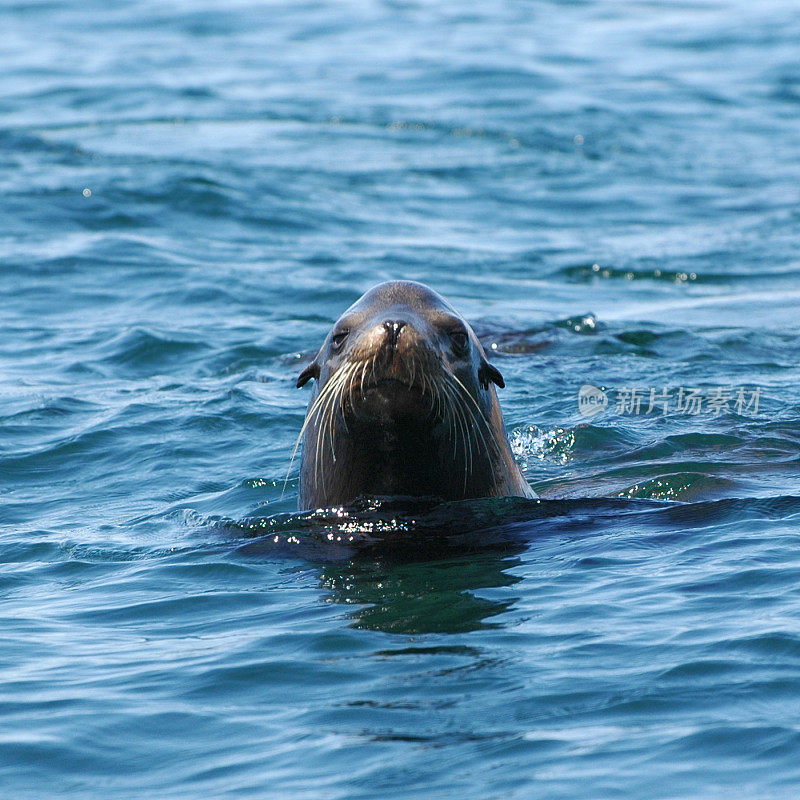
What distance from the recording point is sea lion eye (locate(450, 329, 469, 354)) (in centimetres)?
620

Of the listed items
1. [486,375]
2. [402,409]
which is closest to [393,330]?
[402,409]

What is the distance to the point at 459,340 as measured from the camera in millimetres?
6227

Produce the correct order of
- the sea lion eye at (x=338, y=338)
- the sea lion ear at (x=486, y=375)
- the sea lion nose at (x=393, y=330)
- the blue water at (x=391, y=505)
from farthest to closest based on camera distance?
1. the sea lion ear at (x=486, y=375)
2. the sea lion eye at (x=338, y=338)
3. the sea lion nose at (x=393, y=330)
4. the blue water at (x=391, y=505)

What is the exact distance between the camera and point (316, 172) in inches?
718

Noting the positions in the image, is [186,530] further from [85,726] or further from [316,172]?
[316,172]

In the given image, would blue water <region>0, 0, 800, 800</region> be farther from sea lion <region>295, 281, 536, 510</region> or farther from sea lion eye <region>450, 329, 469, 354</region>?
sea lion eye <region>450, 329, 469, 354</region>

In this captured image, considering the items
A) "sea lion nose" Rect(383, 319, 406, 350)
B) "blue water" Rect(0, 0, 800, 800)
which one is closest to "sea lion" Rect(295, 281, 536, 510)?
"sea lion nose" Rect(383, 319, 406, 350)

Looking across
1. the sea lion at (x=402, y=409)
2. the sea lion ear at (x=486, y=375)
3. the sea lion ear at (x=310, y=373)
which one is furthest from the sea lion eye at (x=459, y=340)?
the sea lion ear at (x=310, y=373)

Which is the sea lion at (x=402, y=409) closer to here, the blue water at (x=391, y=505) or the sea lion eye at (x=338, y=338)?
the sea lion eye at (x=338, y=338)

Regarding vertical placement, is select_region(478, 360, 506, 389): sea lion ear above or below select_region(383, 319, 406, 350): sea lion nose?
below

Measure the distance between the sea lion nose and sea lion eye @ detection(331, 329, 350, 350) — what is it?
0.44 m

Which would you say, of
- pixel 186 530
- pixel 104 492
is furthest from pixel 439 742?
pixel 104 492

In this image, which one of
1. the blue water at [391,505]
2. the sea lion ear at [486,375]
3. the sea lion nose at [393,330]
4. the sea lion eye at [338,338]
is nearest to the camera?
the blue water at [391,505]

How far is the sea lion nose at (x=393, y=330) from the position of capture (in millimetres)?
5691
